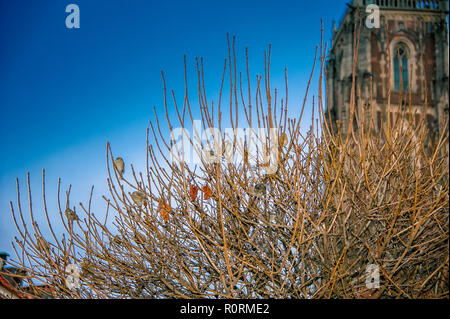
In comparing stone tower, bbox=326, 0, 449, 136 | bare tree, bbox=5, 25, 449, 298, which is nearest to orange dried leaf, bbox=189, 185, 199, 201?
A: bare tree, bbox=5, 25, 449, 298

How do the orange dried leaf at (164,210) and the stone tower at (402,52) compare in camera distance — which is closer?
the orange dried leaf at (164,210)

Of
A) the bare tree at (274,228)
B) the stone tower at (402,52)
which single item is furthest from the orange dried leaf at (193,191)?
the stone tower at (402,52)

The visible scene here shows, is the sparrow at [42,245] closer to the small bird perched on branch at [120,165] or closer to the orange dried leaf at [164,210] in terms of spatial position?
the small bird perched on branch at [120,165]

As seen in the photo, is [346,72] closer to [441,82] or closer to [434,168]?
[441,82]

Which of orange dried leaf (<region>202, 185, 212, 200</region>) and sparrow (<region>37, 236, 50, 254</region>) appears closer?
sparrow (<region>37, 236, 50, 254</region>)

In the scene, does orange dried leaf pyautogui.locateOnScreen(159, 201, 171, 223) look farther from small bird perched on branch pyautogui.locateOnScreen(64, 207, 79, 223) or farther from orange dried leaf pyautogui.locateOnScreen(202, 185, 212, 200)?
small bird perched on branch pyautogui.locateOnScreen(64, 207, 79, 223)

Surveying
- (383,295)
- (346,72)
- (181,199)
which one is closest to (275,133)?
(181,199)

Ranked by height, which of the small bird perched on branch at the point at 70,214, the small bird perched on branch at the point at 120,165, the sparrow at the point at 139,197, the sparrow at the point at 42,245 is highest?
the small bird perched on branch at the point at 120,165

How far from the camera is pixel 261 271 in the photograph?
4.09 metres

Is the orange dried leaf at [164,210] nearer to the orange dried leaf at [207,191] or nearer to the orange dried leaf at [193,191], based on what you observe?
the orange dried leaf at [193,191]

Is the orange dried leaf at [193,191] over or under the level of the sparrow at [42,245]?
over
